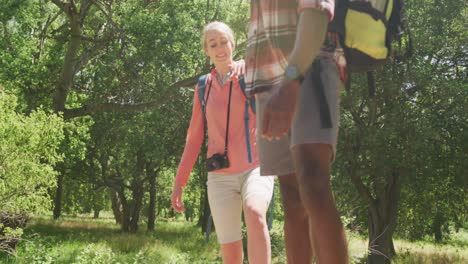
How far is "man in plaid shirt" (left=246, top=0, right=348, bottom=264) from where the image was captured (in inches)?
71.2

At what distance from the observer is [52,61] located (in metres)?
16.6

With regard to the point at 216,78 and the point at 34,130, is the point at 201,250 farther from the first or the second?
the point at 216,78

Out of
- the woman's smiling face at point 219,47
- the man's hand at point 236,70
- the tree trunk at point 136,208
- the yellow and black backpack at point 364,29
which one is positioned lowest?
the tree trunk at point 136,208

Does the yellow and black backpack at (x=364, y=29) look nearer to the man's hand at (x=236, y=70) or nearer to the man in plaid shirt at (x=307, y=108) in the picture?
the man in plaid shirt at (x=307, y=108)

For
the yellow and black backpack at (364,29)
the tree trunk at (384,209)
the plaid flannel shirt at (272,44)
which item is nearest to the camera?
the yellow and black backpack at (364,29)

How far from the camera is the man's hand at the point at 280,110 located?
1.80 m

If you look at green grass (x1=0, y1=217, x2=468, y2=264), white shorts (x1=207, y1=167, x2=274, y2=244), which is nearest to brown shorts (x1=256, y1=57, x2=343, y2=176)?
white shorts (x1=207, y1=167, x2=274, y2=244)

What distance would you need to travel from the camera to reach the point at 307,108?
1919 millimetres

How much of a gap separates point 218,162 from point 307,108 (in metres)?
1.24

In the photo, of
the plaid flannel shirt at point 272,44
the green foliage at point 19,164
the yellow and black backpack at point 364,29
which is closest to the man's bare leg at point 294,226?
the plaid flannel shirt at point 272,44

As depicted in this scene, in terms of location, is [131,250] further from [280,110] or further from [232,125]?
[280,110]

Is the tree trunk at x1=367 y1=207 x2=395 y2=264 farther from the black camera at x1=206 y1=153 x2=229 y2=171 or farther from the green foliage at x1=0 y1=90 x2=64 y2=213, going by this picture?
the black camera at x1=206 y1=153 x2=229 y2=171

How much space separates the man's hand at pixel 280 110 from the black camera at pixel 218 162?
1248 mm

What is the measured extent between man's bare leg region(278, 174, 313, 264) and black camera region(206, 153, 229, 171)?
0.79m
